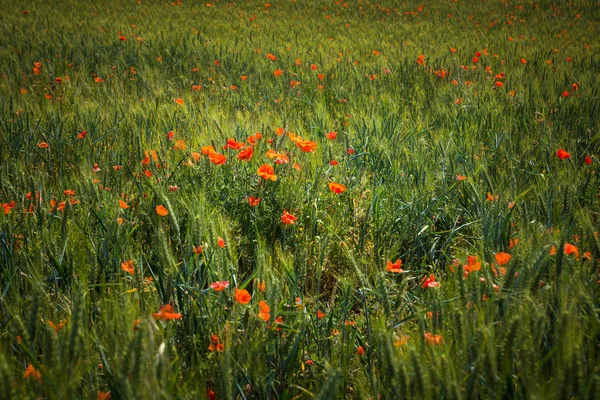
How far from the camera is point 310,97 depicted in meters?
3.29

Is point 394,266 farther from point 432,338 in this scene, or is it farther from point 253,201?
point 253,201

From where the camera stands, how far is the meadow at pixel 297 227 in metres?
0.85

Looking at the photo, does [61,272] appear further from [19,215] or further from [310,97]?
[310,97]

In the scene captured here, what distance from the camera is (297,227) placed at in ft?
5.75

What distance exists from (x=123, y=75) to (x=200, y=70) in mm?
668

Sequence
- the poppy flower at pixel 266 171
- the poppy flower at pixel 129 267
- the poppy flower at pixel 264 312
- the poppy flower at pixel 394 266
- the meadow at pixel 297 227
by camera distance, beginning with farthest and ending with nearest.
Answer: the poppy flower at pixel 266 171, the poppy flower at pixel 394 266, the poppy flower at pixel 129 267, the poppy flower at pixel 264 312, the meadow at pixel 297 227

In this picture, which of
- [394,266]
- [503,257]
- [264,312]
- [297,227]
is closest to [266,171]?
[297,227]

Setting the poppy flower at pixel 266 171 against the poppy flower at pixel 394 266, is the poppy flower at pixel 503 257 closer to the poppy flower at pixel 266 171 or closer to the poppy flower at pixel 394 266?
the poppy flower at pixel 394 266

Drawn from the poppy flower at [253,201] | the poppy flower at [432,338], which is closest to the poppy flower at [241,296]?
the poppy flower at [432,338]

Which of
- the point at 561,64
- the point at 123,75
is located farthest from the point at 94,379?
the point at 561,64

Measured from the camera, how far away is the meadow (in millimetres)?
845

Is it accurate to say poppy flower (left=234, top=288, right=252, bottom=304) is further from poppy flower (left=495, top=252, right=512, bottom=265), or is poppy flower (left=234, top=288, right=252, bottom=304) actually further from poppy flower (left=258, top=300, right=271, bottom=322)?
poppy flower (left=495, top=252, right=512, bottom=265)

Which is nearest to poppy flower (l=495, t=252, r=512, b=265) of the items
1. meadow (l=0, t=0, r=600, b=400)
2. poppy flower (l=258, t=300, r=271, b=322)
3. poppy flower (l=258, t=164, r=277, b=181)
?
meadow (l=0, t=0, r=600, b=400)

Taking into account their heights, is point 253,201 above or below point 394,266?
above
